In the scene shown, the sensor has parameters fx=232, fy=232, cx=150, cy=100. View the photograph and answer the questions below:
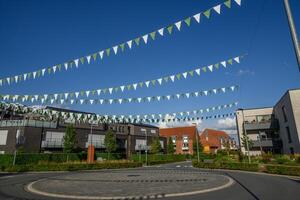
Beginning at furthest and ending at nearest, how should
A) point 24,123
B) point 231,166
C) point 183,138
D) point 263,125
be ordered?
point 183,138, point 263,125, point 24,123, point 231,166

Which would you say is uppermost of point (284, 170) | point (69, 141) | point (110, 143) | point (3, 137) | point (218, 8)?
point (218, 8)

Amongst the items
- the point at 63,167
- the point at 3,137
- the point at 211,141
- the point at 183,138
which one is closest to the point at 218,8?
the point at 63,167

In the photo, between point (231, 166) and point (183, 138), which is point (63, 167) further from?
point (183, 138)

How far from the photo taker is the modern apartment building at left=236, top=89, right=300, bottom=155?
32062mm

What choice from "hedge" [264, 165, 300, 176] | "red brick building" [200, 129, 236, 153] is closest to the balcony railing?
"hedge" [264, 165, 300, 176]

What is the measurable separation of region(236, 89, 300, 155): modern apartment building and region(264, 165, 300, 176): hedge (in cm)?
1066

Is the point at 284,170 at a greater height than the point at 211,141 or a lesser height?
lesser

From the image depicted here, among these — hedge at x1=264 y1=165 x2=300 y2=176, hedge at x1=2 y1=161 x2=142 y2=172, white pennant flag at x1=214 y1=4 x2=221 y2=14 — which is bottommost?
hedge at x1=264 y1=165 x2=300 y2=176

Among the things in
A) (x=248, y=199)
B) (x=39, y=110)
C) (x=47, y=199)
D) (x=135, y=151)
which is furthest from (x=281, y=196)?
(x=135, y=151)

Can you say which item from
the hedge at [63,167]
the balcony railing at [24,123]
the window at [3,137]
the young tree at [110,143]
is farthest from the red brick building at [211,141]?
the window at [3,137]

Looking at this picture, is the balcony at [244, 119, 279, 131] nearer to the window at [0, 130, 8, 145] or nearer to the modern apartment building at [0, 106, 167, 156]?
the modern apartment building at [0, 106, 167, 156]

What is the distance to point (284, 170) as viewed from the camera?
20.4m

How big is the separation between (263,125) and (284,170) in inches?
973

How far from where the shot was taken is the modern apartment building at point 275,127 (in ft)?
105
